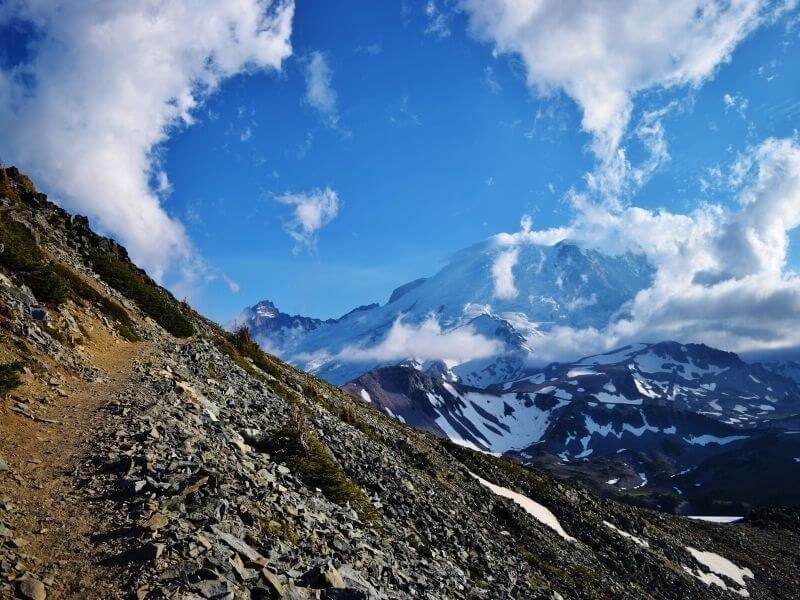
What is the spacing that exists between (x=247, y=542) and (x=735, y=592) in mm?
68928

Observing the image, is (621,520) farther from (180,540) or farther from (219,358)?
(180,540)

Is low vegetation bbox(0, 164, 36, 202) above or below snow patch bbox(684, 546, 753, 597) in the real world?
below

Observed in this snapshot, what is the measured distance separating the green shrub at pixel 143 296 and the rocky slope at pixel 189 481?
0.15 meters

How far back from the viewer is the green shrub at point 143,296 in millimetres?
37250

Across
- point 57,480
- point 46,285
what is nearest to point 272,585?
point 57,480

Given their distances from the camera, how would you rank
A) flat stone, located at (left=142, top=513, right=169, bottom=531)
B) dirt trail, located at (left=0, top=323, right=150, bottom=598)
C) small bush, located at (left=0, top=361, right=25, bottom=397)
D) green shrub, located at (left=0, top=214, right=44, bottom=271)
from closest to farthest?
dirt trail, located at (left=0, top=323, right=150, bottom=598)
flat stone, located at (left=142, top=513, right=169, bottom=531)
small bush, located at (left=0, top=361, right=25, bottom=397)
green shrub, located at (left=0, top=214, right=44, bottom=271)

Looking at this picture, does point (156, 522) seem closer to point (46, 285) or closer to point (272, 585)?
point (272, 585)

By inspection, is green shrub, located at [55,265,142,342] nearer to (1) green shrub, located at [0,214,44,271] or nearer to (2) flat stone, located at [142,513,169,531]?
(1) green shrub, located at [0,214,44,271]

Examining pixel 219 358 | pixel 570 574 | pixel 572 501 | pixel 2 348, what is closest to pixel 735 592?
pixel 572 501

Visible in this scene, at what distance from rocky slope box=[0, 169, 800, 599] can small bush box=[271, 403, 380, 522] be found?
0.08 metres

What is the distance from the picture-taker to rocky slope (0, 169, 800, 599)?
32.1 ft

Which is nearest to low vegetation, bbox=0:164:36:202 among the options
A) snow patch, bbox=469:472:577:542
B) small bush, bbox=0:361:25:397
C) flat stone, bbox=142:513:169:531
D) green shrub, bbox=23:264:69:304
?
green shrub, bbox=23:264:69:304

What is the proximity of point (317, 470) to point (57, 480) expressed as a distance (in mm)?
8259

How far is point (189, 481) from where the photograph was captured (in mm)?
12141
